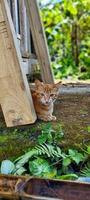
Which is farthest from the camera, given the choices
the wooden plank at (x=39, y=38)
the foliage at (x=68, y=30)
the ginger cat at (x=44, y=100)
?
the foliage at (x=68, y=30)

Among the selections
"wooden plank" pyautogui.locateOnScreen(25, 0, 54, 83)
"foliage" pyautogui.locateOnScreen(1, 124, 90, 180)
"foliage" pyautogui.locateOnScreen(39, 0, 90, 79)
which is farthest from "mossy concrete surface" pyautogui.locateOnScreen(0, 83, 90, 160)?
"foliage" pyautogui.locateOnScreen(39, 0, 90, 79)

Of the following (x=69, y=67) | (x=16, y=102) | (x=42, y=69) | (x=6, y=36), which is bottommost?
(x=69, y=67)

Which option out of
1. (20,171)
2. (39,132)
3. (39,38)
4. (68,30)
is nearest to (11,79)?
(39,132)

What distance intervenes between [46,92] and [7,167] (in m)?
0.86

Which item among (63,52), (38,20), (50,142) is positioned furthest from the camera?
(63,52)

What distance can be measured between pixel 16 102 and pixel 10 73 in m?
0.18

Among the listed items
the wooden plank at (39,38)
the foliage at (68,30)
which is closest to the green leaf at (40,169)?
the wooden plank at (39,38)

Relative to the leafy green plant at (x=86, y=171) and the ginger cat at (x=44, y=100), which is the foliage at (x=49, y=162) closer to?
the leafy green plant at (x=86, y=171)

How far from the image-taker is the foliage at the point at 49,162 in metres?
1.78

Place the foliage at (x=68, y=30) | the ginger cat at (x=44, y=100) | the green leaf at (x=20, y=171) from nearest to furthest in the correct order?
the green leaf at (x=20, y=171)
the ginger cat at (x=44, y=100)
the foliage at (x=68, y=30)

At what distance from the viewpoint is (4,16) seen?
2061 millimetres

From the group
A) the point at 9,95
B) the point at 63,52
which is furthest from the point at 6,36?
the point at 63,52

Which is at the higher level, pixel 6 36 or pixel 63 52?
pixel 6 36

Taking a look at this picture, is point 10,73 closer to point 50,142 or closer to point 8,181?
point 50,142
